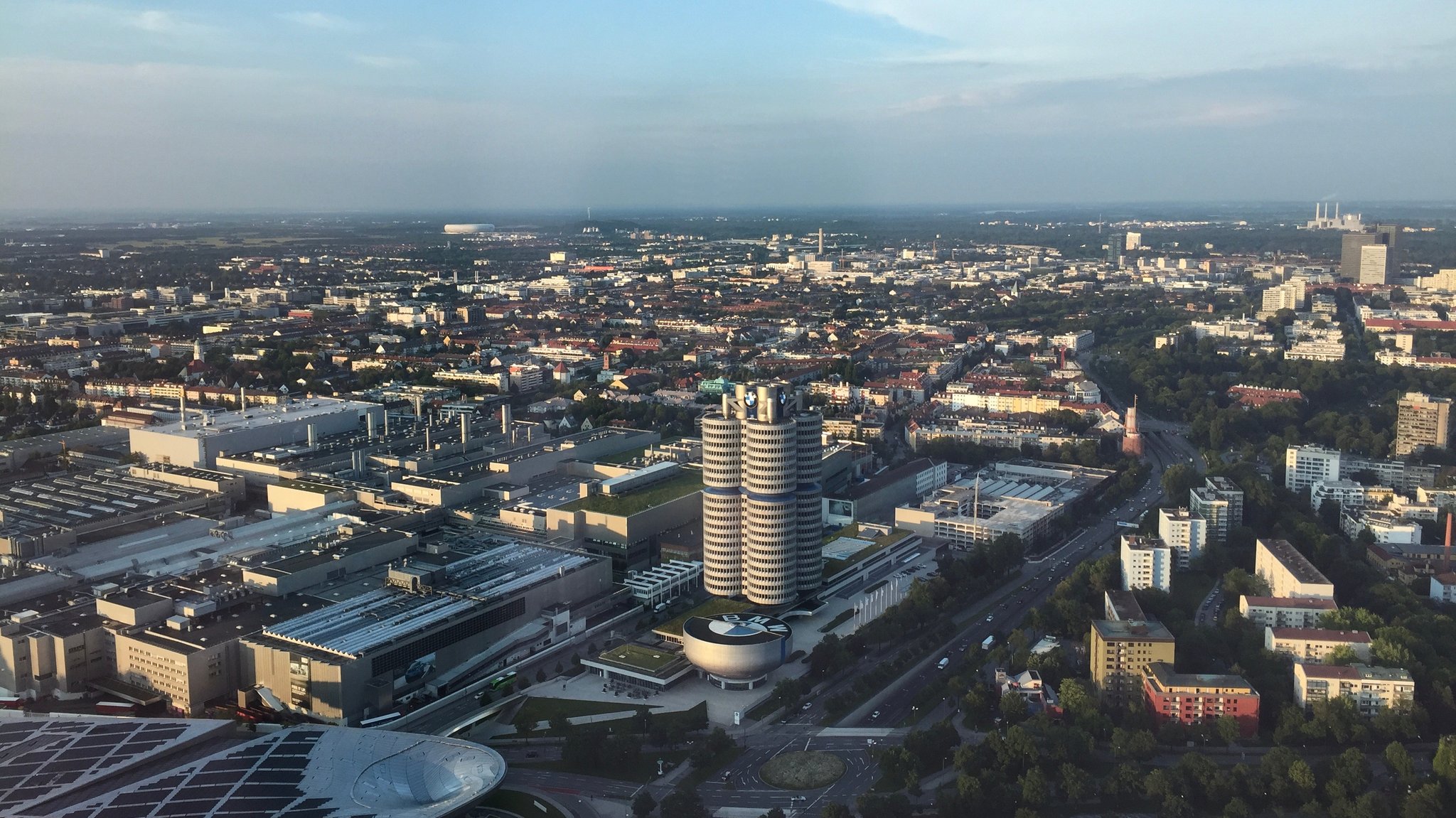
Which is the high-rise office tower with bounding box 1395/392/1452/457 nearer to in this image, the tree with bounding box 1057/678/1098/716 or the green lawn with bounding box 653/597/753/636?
the tree with bounding box 1057/678/1098/716

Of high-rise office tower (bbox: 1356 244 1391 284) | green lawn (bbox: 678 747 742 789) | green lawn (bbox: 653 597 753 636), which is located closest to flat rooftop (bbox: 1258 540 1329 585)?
green lawn (bbox: 653 597 753 636)

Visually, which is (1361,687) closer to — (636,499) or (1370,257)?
(636,499)

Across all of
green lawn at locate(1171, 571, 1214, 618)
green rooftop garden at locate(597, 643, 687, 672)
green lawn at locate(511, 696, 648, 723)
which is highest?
green rooftop garden at locate(597, 643, 687, 672)

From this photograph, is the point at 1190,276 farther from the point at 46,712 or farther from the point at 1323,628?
the point at 46,712

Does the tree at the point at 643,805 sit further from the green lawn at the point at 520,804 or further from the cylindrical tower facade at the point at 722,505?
the cylindrical tower facade at the point at 722,505

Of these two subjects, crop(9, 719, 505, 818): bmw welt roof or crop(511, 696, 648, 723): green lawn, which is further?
crop(511, 696, 648, 723): green lawn

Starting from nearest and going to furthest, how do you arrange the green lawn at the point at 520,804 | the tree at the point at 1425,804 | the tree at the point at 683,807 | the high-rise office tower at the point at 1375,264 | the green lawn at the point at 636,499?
1. the tree at the point at 1425,804
2. the tree at the point at 683,807
3. the green lawn at the point at 520,804
4. the green lawn at the point at 636,499
5. the high-rise office tower at the point at 1375,264

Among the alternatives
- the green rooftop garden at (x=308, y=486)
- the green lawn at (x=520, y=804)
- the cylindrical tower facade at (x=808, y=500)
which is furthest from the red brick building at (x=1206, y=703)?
the green rooftop garden at (x=308, y=486)

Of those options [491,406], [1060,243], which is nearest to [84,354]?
[491,406]
